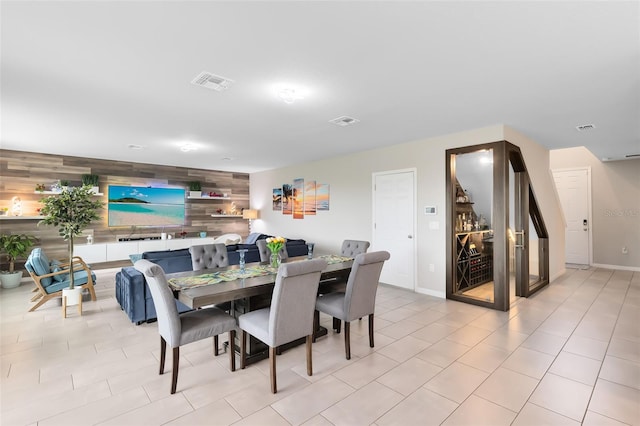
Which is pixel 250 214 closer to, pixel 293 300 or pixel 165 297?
pixel 165 297

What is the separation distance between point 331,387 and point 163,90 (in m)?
3.04

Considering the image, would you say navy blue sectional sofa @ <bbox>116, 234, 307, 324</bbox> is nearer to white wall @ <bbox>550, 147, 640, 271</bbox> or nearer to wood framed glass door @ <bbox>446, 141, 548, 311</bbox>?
wood framed glass door @ <bbox>446, 141, 548, 311</bbox>

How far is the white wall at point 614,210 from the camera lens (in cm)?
684

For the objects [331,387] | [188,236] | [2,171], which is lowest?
[331,387]

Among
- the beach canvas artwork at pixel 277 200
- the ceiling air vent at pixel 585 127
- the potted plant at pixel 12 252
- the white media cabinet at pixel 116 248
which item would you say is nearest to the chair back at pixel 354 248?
the ceiling air vent at pixel 585 127

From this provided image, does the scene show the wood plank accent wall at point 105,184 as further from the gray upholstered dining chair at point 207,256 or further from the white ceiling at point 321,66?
the gray upholstered dining chair at point 207,256

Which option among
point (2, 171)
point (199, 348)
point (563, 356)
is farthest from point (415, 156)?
point (2, 171)

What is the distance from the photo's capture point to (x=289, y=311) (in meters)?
2.40

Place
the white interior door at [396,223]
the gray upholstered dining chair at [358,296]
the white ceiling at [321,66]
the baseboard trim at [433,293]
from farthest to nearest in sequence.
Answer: the white interior door at [396,223]
the baseboard trim at [433,293]
the gray upholstered dining chair at [358,296]
the white ceiling at [321,66]

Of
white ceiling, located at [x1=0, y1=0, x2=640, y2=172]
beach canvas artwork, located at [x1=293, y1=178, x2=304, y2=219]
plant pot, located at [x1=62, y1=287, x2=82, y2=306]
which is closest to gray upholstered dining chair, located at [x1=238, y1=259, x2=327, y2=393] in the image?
white ceiling, located at [x1=0, y1=0, x2=640, y2=172]

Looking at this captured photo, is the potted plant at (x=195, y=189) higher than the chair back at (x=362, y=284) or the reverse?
higher

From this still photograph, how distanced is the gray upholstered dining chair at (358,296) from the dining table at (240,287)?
297mm

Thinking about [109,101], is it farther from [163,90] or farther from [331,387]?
[331,387]

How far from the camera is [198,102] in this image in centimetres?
334
